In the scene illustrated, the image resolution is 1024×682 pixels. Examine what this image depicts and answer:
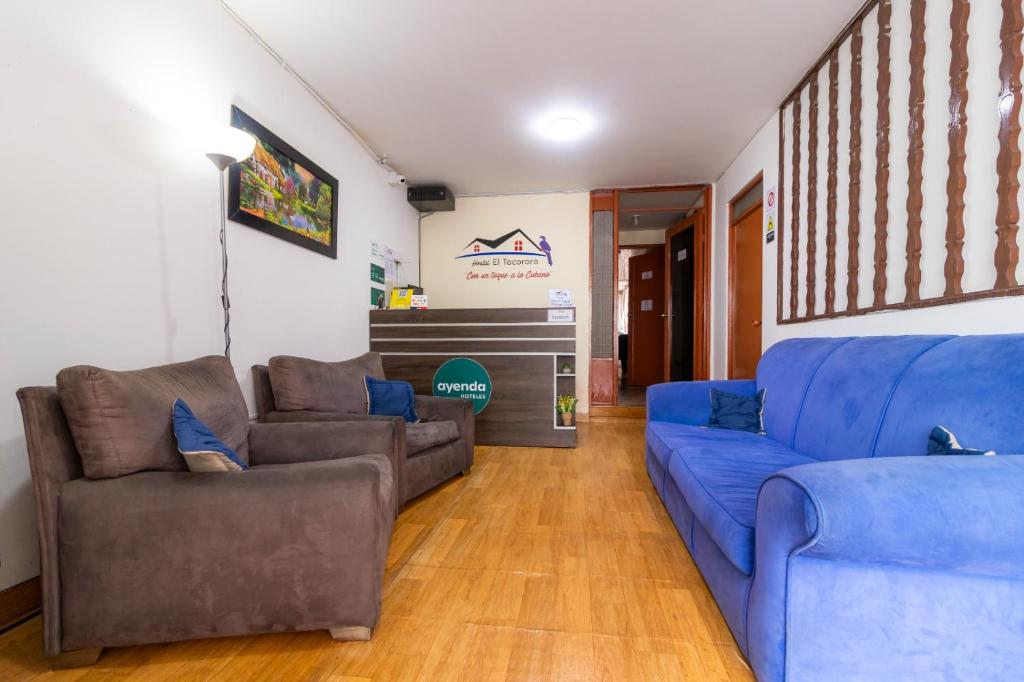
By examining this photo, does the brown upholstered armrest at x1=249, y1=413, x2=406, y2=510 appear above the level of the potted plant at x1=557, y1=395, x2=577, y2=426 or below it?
above

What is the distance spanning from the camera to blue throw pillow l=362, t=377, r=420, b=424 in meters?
2.78

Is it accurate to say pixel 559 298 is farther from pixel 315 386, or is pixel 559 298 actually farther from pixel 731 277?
pixel 315 386

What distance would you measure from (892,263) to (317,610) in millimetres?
2849

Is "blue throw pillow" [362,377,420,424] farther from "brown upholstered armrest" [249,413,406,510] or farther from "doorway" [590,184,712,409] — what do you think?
"doorway" [590,184,712,409]

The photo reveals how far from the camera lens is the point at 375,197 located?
406 centimetres

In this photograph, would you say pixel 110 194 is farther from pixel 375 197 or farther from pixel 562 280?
pixel 562 280

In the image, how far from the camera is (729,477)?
1612 mm

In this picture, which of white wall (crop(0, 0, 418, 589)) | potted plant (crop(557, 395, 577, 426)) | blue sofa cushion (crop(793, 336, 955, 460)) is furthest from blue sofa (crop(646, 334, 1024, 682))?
potted plant (crop(557, 395, 577, 426))

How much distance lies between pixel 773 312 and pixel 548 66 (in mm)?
2515

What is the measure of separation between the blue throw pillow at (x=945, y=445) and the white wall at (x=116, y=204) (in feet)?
9.57

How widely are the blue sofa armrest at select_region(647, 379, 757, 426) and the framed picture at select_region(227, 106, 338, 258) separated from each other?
2.69 m

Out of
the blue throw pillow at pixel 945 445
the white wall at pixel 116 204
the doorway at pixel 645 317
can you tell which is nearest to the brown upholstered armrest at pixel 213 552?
the white wall at pixel 116 204

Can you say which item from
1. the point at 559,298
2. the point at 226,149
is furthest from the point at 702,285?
the point at 226,149

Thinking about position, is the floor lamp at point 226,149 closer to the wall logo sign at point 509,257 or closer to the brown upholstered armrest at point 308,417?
the brown upholstered armrest at point 308,417
